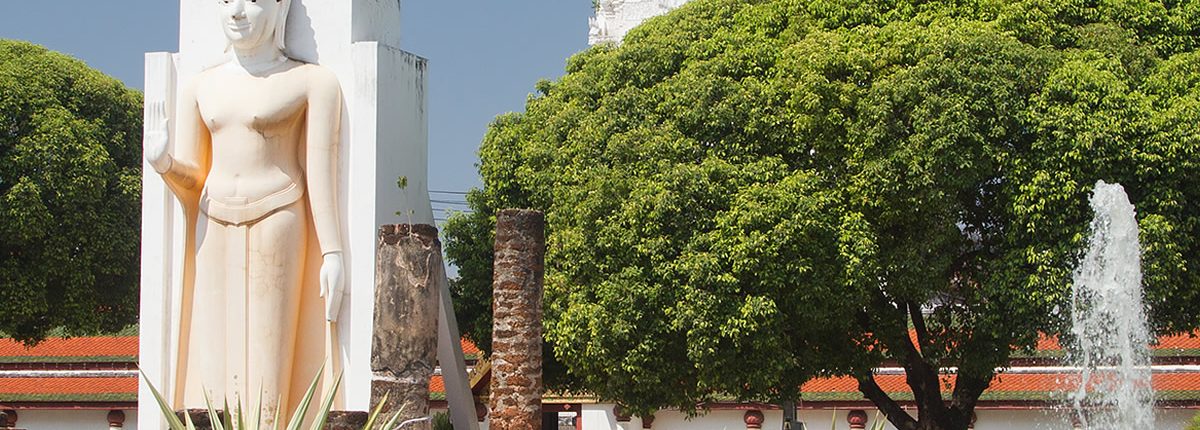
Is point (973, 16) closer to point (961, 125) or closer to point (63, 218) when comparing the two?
point (961, 125)

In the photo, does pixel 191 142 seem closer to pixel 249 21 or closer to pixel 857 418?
pixel 249 21

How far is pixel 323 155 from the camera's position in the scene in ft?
45.3

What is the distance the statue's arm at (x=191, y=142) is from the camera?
13945 millimetres

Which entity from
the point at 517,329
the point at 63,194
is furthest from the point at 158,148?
the point at 63,194

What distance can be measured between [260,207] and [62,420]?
54.1 feet

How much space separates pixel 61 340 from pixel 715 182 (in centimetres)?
1599

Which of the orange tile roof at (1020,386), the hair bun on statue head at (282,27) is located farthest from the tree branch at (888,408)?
the hair bun on statue head at (282,27)

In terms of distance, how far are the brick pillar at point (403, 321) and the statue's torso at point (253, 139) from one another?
4.27 feet

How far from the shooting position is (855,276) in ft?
57.3

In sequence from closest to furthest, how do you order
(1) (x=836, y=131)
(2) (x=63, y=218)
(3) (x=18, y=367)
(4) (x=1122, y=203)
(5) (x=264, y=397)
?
(5) (x=264, y=397), (4) (x=1122, y=203), (1) (x=836, y=131), (2) (x=63, y=218), (3) (x=18, y=367)

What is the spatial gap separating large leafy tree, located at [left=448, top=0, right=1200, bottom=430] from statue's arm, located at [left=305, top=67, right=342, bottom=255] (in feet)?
15.8

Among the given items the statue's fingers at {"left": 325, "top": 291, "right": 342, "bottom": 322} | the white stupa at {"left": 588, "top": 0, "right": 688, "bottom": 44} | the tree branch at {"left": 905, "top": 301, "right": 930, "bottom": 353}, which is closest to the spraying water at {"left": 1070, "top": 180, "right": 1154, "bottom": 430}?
the tree branch at {"left": 905, "top": 301, "right": 930, "bottom": 353}

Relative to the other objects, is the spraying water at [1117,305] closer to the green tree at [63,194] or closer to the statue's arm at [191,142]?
the statue's arm at [191,142]

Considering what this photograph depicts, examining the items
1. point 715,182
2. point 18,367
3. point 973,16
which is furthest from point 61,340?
point 973,16
